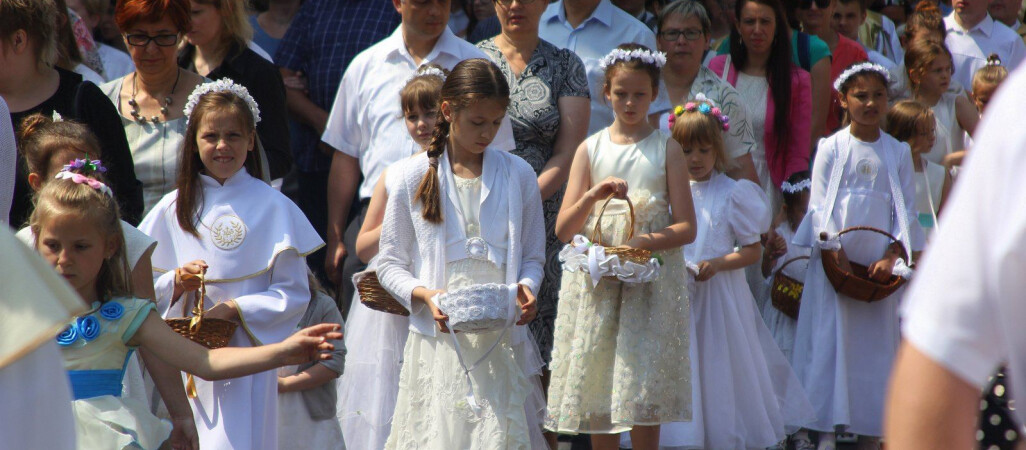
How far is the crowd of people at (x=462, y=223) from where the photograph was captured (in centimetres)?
451

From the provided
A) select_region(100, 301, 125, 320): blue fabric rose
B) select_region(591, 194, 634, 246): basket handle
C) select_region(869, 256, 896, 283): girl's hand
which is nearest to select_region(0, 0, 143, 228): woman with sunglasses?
select_region(100, 301, 125, 320): blue fabric rose

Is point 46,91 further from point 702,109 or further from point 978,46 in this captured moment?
point 978,46

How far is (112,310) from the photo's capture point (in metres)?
3.82

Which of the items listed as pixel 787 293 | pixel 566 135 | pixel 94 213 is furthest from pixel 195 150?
pixel 787 293

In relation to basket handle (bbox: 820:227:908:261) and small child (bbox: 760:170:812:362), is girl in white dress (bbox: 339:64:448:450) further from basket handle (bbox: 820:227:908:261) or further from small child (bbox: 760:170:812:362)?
small child (bbox: 760:170:812:362)

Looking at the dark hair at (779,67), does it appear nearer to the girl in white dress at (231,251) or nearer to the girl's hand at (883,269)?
the girl's hand at (883,269)

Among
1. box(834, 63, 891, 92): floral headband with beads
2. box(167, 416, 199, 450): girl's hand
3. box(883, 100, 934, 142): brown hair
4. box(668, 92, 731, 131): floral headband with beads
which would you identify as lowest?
box(167, 416, 199, 450): girl's hand

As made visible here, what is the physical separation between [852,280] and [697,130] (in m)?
1.24

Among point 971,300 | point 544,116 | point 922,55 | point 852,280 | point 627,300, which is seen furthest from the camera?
point 922,55

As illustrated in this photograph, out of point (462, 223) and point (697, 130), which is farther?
point (697, 130)

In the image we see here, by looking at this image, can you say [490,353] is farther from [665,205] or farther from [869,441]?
[869,441]

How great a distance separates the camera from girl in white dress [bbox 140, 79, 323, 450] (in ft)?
15.6

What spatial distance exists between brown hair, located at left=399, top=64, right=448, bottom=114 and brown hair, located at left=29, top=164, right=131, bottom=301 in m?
2.18


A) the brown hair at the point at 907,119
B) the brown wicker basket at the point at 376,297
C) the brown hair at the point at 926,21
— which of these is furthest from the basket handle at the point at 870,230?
the brown hair at the point at 926,21
